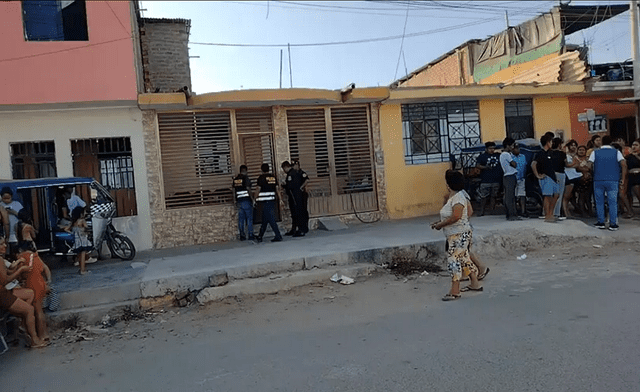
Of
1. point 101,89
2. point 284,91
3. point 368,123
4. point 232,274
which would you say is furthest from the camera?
point 368,123

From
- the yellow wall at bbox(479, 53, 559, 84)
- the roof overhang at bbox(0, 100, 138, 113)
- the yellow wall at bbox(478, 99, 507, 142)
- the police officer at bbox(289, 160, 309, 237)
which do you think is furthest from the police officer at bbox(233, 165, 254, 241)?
the yellow wall at bbox(479, 53, 559, 84)

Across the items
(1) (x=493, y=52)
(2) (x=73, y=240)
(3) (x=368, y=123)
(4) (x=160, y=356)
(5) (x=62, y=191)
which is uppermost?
(1) (x=493, y=52)

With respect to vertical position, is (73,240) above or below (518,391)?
above

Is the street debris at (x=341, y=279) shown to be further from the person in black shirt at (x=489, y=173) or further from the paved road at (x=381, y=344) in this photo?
the person in black shirt at (x=489, y=173)

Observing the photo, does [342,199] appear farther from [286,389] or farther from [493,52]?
[493,52]

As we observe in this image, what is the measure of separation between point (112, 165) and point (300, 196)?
428 cm

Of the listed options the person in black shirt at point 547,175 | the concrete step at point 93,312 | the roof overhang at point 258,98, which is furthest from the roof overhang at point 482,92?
the concrete step at point 93,312

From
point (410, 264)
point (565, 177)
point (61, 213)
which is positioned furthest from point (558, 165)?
point (61, 213)

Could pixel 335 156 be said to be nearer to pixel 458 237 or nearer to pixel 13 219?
pixel 458 237

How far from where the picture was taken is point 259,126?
12328mm

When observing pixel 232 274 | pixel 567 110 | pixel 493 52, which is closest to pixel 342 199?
pixel 232 274

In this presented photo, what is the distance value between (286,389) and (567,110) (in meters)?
13.6

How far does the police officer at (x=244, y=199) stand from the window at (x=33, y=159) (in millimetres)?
3971

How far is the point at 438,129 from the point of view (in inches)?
540
